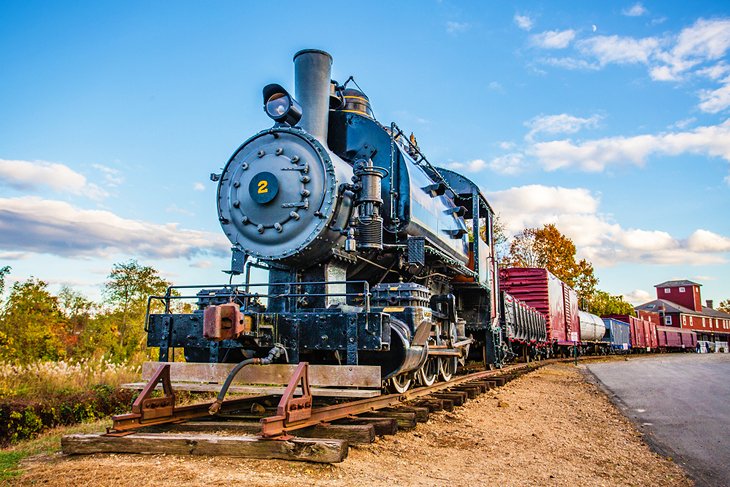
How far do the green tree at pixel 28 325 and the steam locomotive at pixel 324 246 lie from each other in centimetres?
718

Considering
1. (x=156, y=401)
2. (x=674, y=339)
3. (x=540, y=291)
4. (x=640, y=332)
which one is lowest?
(x=156, y=401)

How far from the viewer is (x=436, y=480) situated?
4238mm

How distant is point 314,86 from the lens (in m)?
7.73

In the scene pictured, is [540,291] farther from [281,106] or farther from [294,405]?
[294,405]

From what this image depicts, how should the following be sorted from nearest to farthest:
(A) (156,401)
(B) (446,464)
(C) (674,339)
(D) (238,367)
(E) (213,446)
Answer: (E) (213,446) < (B) (446,464) < (D) (238,367) < (A) (156,401) < (C) (674,339)

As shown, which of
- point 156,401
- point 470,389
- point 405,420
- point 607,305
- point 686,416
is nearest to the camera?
point 156,401

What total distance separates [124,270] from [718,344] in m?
68.5

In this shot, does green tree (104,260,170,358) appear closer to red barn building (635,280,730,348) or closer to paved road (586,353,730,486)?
paved road (586,353,730,486)

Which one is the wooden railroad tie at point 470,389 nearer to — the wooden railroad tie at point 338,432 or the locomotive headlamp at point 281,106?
the wooden railroad tie at point 338,432

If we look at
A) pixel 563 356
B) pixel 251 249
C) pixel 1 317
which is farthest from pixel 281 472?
pixel 563 356

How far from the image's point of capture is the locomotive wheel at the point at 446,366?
366 inches

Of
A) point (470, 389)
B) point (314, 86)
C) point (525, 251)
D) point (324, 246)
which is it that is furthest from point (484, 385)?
point (525, 251)

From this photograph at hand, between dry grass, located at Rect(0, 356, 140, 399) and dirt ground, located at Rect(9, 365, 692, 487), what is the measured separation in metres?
5.03

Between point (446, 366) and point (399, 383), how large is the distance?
8.96 feet
